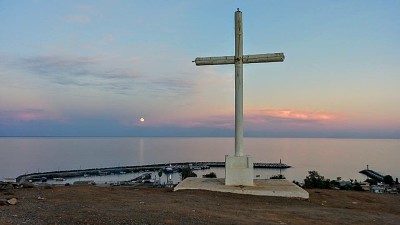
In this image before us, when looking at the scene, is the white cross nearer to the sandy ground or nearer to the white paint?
the white paint

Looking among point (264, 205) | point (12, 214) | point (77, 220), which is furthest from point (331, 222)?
point (12, 214)

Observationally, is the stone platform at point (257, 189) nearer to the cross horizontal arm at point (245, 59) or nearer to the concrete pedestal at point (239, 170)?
the concrete pedestal at point (239, 170)

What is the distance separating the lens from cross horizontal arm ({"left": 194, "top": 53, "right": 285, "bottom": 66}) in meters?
13.2

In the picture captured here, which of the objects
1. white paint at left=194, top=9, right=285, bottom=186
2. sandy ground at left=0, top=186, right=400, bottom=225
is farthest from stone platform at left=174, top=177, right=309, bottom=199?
white paint at left=194, top=9, right=285, bottom=186

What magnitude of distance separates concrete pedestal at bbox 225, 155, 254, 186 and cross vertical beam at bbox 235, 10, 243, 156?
0.29 metres

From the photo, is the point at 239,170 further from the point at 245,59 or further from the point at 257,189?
the point at 245,59

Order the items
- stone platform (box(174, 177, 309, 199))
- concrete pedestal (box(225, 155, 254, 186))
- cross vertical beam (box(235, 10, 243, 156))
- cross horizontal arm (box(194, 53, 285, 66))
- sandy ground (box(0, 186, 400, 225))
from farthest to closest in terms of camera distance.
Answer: cross horizontal arm (box(194, 53, 285, 66)), cross vertical beam (box(235, 10, 243, 156)), concrete pedestal (box(225, 155, 254, 186)), stone platform (box(174, 177, 309, 199)), sandy ground (box(0, 186, 400, 225))

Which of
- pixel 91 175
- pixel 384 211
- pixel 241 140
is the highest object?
pixel 241 140

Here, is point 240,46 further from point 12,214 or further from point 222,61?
point 12,214

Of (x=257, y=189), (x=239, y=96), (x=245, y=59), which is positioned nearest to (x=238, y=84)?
(x=239, y=96)

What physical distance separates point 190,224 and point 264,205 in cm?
376

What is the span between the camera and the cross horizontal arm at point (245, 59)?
13164mm

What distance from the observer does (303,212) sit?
352 inches

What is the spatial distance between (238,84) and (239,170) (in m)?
3.01
